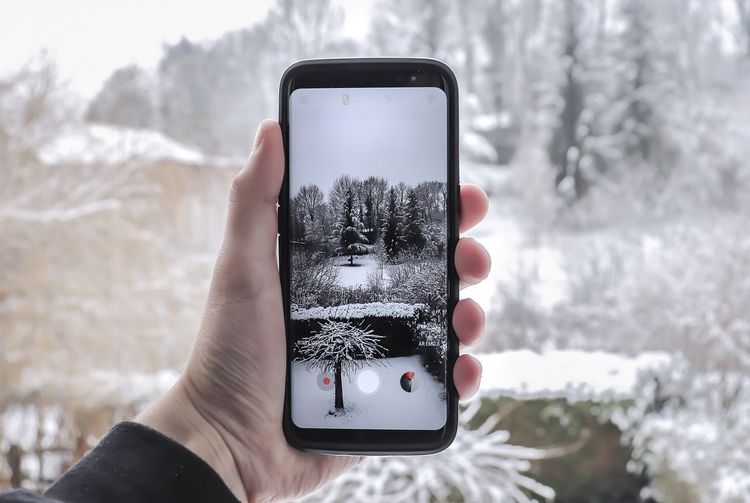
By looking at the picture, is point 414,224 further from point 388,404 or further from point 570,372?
point 570,372

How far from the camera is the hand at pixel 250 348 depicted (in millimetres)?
475

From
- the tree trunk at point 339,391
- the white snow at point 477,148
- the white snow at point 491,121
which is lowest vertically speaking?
the tree trunk at point 339,391

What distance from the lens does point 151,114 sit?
4.18 ft

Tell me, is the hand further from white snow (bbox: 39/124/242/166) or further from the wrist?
white snow (bbox: 39/124/242/166)

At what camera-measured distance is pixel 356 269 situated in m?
0.48

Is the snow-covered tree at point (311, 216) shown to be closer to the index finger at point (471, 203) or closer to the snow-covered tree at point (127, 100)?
the index finger at point (471, 203)

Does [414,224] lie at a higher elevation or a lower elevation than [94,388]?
higher

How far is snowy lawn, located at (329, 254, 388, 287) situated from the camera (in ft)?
1.58

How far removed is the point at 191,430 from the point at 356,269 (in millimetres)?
158

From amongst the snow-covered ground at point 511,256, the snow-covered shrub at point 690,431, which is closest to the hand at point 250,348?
→ the snow-covered ground at point 511,256

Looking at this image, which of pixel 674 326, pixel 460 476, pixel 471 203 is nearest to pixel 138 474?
pixel 471 203

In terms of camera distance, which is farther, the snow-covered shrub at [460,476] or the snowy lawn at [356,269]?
the snow-covered shrub at [460,476]

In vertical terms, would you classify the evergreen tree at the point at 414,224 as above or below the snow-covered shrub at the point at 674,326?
above

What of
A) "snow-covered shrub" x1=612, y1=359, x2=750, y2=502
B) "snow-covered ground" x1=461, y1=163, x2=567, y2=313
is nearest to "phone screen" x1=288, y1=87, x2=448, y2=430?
"snow-covered ground" x1=461, y1=163, x2=567, y2=313
